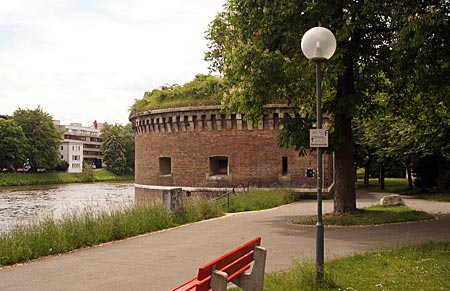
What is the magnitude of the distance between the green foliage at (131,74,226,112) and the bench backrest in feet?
64.2

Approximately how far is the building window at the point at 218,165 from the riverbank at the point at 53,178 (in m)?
45.7

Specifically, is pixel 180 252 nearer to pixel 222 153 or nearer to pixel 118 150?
pixel 222 153

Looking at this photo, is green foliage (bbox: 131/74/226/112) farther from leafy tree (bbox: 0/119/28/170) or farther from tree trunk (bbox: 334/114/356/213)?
leafy tree (bbox: 0/119/28/170)

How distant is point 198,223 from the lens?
45.7 feet

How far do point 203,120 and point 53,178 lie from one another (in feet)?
176

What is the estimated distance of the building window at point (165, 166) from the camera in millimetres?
28688

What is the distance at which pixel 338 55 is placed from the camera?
36.4ft

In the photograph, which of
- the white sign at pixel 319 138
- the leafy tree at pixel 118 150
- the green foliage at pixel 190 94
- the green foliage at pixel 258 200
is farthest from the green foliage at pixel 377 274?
the leafy tree at pixel 118 150

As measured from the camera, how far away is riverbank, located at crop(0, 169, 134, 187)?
6531 cm

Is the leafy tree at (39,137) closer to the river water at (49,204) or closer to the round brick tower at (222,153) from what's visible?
the river water at (49,204)

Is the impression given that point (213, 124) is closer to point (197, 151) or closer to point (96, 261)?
point (197, 151)

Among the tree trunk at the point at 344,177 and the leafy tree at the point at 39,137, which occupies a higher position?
the leafy tree at the point at 39,137

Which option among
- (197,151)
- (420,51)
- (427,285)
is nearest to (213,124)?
(197,151)

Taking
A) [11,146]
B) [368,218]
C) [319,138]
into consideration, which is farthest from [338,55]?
[11,146]
